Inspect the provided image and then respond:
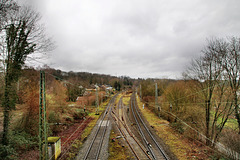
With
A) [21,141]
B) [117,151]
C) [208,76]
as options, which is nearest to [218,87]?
[208,76]

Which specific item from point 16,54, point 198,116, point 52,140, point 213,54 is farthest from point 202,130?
point 16,54

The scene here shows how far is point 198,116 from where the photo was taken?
1420 cm

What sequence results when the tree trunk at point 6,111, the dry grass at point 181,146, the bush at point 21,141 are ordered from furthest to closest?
the dry grass at point 181,146 < the bush at point 21,141 < the tree trunk at point 6,111

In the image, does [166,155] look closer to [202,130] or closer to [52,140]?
[202,130]

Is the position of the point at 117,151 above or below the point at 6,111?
below

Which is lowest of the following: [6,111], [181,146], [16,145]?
[181,146]

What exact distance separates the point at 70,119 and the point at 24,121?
923 centimetres

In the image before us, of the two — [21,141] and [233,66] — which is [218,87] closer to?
[233,66]

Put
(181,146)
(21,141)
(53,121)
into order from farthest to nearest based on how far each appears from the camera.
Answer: (53,121)
(181,146)
(21,141)

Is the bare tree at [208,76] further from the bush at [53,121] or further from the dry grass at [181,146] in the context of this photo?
the bush at [53,121]

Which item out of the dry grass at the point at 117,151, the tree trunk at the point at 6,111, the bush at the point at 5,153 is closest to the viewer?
the bush at the point at 5,153

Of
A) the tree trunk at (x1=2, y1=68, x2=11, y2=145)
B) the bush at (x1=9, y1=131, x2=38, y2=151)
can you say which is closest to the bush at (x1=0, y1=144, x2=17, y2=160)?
the tree trunk at (x1=2, y1=68, x2=11, y2=145)

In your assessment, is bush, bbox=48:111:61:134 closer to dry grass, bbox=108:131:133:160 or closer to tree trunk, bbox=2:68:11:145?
tree trunk, bbox=2:68:11:145

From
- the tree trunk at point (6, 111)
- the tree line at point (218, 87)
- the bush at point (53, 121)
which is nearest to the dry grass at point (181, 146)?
the tree line at point (218, 87)
